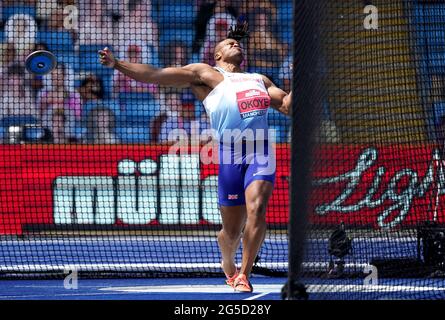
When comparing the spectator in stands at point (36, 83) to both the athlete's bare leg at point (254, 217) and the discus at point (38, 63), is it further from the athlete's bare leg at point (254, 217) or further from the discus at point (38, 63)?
the athlete's bare leg at point (254, 217)

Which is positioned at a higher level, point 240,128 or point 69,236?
point 240,128

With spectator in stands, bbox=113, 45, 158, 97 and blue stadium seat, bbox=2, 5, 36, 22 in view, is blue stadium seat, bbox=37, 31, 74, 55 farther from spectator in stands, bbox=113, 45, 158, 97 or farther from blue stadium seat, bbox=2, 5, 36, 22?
spectator in stands, bbox=113, 45, 158, 97

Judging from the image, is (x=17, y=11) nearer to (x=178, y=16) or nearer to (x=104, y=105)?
(x=104, y=105)

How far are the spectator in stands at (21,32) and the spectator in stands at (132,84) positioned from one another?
150 centimetres

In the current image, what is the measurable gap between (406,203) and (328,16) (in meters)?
4.98

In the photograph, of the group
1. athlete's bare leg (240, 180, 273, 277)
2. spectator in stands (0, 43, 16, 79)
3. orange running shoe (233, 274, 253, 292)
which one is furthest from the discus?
spectator in stands (0, 43, 16, 79)

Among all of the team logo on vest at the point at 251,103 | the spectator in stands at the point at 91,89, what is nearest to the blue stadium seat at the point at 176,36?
the spectator in stands at the point at 91,89

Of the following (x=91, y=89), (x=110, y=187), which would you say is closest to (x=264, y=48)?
(x=91, y=89)

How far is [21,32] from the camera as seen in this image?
1659cm

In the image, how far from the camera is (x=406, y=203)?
38.9 ft

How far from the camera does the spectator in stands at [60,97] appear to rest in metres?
15.9

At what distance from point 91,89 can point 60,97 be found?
64 centimetres
